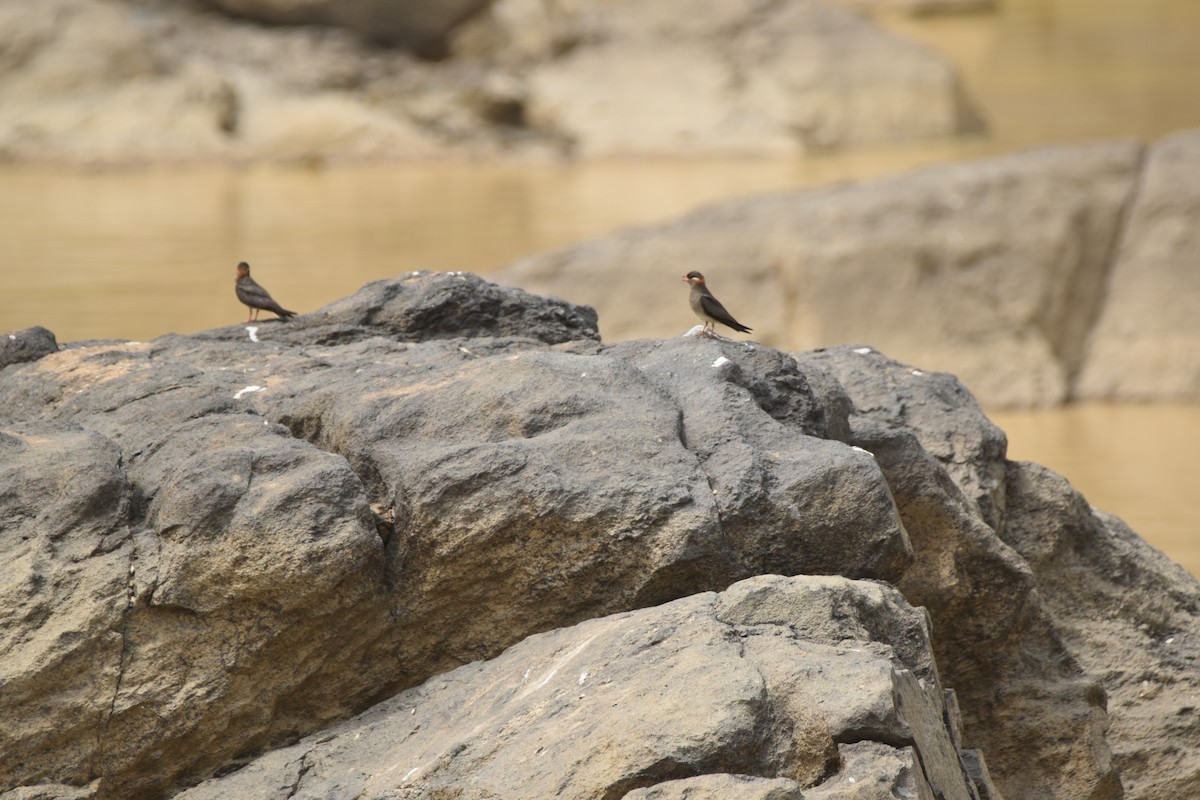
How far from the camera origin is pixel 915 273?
439 inches

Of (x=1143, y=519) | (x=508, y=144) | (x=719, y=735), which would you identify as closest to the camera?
(x=719, y=735)

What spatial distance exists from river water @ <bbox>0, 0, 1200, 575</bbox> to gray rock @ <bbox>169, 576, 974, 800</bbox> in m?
5.26

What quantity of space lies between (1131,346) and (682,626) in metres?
9.02

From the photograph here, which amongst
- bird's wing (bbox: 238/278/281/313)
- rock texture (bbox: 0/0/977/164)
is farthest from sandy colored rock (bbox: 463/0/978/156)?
bird's wing (bbox: 238/278/281/313)

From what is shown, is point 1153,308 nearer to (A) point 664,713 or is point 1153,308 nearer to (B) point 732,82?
(A) point 664,713

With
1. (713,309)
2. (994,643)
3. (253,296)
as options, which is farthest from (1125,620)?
(253,296)

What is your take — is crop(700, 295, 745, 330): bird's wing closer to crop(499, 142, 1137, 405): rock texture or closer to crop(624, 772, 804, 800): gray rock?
crop(624, 772, 804, 800): gray rock

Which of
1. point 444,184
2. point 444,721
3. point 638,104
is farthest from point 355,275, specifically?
point 444,721

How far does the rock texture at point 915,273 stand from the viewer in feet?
36.2

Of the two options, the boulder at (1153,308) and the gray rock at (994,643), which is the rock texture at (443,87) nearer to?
the boulder at (1153,308)

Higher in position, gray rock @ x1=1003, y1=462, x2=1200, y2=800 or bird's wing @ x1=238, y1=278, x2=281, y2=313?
bird's wing @ x1=238, y1=278, x2=281, y2=313

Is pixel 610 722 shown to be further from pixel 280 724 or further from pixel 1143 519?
pixel 1143 519

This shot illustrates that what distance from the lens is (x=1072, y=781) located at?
424cm

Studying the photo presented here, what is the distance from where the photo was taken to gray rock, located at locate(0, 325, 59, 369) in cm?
442
